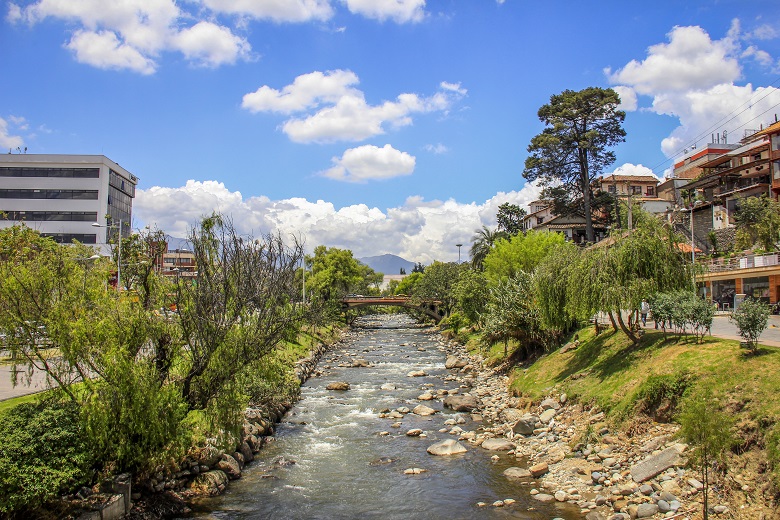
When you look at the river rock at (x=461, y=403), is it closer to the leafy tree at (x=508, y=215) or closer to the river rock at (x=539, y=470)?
the river rock at (x=539, y=470)

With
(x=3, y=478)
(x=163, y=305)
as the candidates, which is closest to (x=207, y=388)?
(x=163, y=305)

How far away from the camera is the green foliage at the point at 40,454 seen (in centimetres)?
1347

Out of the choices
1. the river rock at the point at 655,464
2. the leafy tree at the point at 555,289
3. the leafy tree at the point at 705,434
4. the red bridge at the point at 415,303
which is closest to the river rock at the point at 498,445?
the river rock at the point at 655,464

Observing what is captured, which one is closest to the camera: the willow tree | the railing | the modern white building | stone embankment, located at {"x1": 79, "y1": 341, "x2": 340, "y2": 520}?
stone embankment, located at {"x1": 79, "y1": 341, "x2": 340, "y2": 520}

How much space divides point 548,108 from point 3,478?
63.9 metres

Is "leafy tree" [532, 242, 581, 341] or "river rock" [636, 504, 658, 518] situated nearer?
"river rock" [636, 504, 658, 518]

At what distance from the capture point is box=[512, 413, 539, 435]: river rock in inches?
1000

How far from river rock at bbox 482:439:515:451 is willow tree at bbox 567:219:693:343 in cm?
846

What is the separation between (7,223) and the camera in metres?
76.2

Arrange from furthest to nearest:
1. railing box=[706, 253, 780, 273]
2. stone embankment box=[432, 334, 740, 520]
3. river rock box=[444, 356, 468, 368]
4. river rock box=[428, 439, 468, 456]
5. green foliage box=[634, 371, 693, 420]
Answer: river rock box=[444, 356, 468, 368], railing box=[706, 253, 780, 273], river rock box=[428, 439, 468, 456], green foliage box=[634, 371, 693, 420], stone embankment box=[432, 334, 740, 520]

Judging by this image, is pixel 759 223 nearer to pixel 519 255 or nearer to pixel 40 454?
pixel 519 255

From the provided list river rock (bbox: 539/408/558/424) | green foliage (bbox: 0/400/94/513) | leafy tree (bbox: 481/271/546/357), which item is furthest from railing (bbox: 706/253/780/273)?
green foliage (bbox: 0/400/94/513)

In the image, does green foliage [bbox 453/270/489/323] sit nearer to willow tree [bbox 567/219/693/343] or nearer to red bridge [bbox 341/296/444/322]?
red bridge [bbox 341/296/444/322]

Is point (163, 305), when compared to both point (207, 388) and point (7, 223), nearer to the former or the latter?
point (207, 388)
